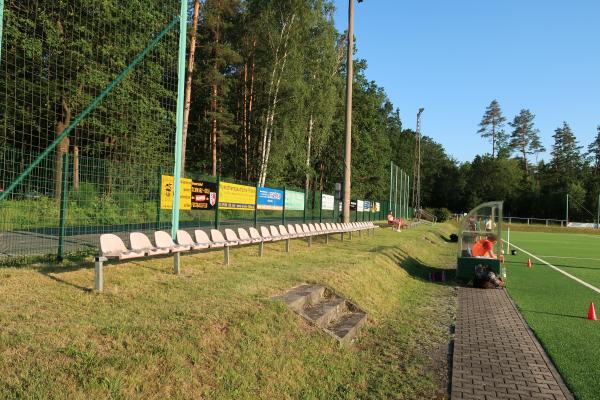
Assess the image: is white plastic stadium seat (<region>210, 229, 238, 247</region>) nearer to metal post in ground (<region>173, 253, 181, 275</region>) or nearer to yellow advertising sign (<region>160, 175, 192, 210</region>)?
metal post in ground (<region>173, 253, 181, 275</region>)

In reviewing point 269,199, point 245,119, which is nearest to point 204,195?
point 269,199

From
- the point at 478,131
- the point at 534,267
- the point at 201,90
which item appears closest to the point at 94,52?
the point at 201,90

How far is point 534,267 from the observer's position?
17891 millimetres

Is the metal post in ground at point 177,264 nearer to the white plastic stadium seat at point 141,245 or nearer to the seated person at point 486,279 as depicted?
the white plastic stadium seat at point 141,245

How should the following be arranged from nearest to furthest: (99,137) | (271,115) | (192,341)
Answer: (192,341)
(99,137)
(271,115)

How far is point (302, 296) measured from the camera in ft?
23.4

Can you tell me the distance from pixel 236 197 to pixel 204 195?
70.4 inches

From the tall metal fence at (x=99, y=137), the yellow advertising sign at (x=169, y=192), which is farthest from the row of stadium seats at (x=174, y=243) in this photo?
the yellow advertising sign at (x=169, y=192)

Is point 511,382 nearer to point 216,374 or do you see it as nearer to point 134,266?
point 216,374

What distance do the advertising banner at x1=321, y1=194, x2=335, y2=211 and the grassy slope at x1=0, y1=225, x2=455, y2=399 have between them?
14.5 metres

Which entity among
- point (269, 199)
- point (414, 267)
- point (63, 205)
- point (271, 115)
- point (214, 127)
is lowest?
point (414, 267)

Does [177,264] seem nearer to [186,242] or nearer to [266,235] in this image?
[186,242]

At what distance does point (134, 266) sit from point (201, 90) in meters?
27.6

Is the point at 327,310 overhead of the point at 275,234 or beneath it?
beneath
